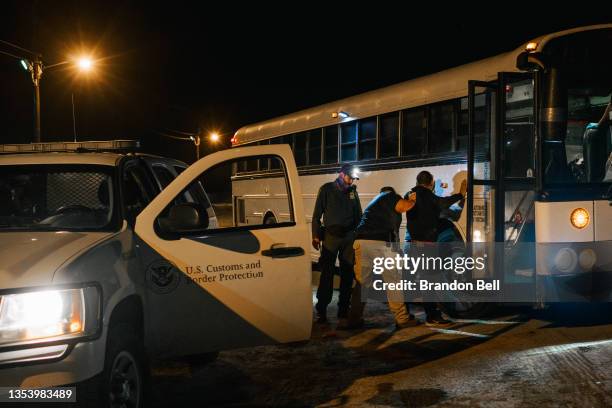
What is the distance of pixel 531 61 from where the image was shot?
25.4 ft

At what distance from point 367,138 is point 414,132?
1.50 metres

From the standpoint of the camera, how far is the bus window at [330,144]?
1327 cm

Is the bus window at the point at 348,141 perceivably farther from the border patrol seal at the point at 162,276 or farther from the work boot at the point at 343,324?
the border patrol seal at the point at 162,276

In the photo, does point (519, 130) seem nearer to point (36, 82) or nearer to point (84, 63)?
point (36, 82)

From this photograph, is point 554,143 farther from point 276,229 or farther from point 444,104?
point 276,229

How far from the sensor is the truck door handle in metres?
5.24

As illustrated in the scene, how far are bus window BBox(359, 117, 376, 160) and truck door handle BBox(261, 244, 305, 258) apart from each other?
22.2 ft

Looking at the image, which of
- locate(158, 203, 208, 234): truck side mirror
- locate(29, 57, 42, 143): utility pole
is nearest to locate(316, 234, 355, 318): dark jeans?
locate(158, 203, 208, 234): truck side mirror

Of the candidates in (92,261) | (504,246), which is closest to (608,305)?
(504,246)

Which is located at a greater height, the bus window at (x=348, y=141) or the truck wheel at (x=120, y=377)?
the bus window at (x=348, y=141)

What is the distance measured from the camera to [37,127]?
19.2 metres

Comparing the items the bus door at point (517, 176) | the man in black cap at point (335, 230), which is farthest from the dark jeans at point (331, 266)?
the bus door at point (517, 176)

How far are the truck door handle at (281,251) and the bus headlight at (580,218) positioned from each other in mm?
3430

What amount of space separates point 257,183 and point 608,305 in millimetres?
8963
